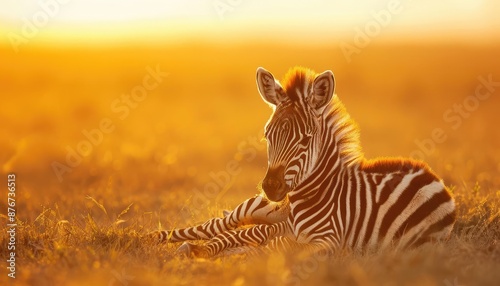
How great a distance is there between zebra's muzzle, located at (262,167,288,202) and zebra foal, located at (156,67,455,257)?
0.01 metres

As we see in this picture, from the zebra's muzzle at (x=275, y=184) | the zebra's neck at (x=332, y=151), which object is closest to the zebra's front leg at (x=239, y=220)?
the zebra's neck at (x=332, y=151)

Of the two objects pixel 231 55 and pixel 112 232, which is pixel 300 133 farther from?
pixel 231 55

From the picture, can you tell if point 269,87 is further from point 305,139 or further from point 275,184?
point 275,184

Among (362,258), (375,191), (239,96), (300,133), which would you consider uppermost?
(239,96)

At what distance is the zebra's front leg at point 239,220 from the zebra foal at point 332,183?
505mm

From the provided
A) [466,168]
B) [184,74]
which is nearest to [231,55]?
[184,74]

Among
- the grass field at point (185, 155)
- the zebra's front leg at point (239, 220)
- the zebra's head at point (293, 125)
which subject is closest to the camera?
the grass field at point (185, 155)

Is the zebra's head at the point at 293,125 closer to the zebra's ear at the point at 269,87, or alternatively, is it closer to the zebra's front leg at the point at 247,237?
the zebra's ear at the point at 269,87

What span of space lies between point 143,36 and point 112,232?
269 ft

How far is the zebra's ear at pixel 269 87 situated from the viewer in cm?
798

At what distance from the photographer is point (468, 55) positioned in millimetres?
58750

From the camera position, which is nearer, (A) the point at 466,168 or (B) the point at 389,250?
(B) the point at 389,250

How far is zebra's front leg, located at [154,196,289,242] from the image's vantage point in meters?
8.72

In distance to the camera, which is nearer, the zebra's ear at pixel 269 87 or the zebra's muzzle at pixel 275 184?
the zebra's muzzle at pixel 275 184
